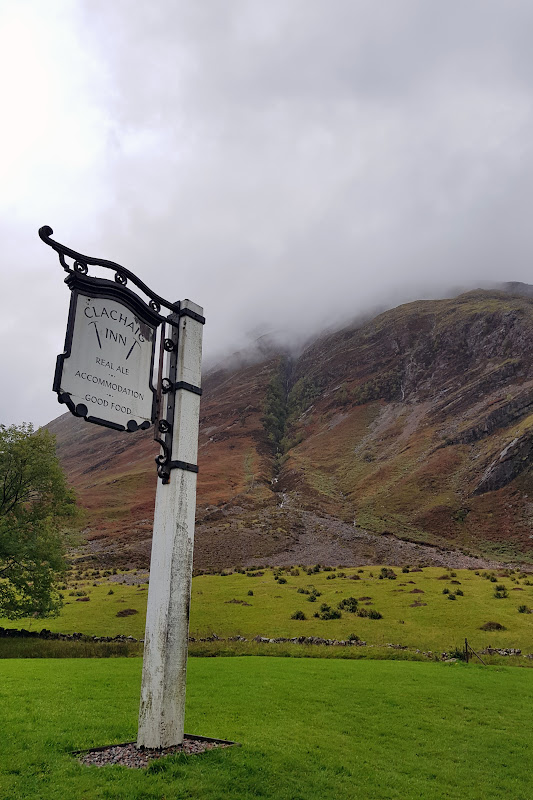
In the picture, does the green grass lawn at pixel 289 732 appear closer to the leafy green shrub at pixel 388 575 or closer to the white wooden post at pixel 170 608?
the white wooden post at pixel 170 608

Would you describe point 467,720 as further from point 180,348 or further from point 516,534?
point 516,534

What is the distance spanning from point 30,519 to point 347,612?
23.3 m

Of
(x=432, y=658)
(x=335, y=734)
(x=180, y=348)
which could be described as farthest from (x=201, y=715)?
(x=432, y=658)

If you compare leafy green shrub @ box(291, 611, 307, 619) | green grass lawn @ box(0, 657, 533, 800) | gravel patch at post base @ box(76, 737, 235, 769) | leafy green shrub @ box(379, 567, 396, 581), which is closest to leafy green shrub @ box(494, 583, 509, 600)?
leafy green shrub @ box(379, 567, 396, 581)

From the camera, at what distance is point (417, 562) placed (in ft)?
231

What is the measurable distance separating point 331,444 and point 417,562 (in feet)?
270

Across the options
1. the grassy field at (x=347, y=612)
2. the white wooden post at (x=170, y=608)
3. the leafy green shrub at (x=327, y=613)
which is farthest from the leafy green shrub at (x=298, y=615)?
the white wooden post at (x=170, y=608)

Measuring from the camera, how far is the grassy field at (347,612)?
31.7 m

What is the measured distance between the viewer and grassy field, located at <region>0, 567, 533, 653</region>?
31.7 metres

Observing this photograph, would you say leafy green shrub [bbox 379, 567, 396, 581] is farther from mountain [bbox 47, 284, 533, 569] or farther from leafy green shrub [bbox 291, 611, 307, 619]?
mountain [bbox 47, 284, 533, 569]

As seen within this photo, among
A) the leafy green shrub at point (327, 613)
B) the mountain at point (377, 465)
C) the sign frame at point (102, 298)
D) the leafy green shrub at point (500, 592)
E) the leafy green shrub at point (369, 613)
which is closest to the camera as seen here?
the sign frame at point (102, 298)

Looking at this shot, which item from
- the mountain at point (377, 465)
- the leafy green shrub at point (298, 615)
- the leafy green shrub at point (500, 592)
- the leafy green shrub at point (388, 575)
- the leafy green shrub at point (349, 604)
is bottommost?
the leafy green shrub at point (298, 615)

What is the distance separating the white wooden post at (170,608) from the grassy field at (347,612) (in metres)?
23.8

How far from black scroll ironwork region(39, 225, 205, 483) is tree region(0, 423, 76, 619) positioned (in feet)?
84.5
